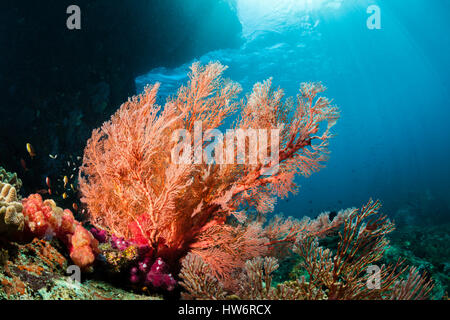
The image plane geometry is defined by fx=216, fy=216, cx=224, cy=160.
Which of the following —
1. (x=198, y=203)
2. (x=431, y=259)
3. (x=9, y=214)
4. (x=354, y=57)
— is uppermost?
(x=354, y=57)

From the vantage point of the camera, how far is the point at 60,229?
2850 mm

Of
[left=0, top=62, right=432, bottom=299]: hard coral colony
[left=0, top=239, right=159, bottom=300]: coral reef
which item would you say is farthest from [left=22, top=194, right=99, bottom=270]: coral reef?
[left=0, top=239, right=159, bottom=300]: coral reef

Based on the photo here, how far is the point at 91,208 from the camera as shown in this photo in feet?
11.6

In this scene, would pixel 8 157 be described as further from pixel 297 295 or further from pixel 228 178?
pixel 297 295

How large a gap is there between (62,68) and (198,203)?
1109 cm

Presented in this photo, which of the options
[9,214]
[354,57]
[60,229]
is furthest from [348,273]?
[354,57]

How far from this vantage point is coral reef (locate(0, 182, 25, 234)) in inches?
78.8

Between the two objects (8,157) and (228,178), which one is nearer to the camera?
(228,178)

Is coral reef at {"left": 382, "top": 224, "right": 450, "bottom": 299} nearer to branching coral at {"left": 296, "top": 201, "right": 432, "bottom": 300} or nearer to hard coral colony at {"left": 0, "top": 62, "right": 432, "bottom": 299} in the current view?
branching coral at {"left": 296, "top": 201, "right": 432, "bottom": 300}

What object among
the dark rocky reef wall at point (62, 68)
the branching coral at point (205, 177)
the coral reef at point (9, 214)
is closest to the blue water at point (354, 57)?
the branching coral at point (205, 177)

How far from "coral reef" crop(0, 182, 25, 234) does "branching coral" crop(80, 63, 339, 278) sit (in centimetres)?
94

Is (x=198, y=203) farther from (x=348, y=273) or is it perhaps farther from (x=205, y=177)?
(x=348, y=273)
